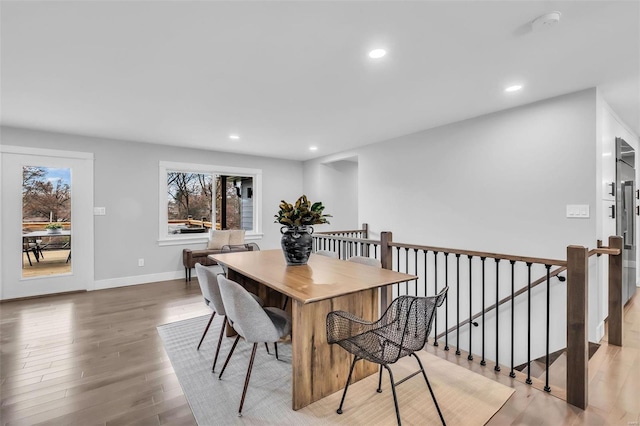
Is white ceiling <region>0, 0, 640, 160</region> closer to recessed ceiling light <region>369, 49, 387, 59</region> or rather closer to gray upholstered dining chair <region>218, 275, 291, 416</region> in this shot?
recessed ceiling light <region>369, 49, 387, 59</region>

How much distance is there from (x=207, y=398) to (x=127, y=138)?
4.39m

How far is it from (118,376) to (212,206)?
4.09 metres

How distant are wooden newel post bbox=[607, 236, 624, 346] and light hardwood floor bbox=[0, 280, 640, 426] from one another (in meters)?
0.12

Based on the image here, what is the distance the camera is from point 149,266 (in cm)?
527

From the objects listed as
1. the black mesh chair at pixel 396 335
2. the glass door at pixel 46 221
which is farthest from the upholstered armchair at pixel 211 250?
the black mesh chair at pixel 396 335

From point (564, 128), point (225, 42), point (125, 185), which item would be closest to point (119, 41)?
point (225, 42)

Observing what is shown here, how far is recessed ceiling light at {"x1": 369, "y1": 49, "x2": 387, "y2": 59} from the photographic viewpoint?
222 centimetres

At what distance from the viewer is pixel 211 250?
552 cm

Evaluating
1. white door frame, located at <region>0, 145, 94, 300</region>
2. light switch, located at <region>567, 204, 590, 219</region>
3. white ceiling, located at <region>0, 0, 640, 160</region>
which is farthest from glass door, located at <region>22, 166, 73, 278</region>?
light switch, located at <region>567, 204, 590, 219</region>

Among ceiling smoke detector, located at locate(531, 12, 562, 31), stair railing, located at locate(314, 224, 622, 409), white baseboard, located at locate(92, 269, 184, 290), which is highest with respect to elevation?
ceiling smoke detector, located at locate(531, 12, 562, 31)

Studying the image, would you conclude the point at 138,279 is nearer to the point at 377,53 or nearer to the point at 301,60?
the point at 301,60

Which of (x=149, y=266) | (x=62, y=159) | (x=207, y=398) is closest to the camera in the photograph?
(x=207, y=398)

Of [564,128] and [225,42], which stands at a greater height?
[225,42]

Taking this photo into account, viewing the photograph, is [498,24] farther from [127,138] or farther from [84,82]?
[127,138]
